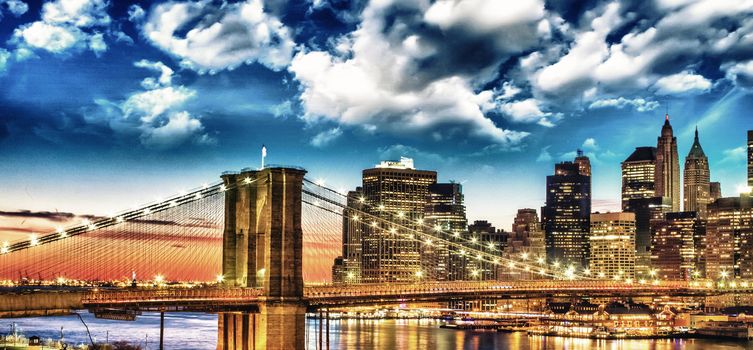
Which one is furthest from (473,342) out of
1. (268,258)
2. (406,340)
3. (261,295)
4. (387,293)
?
(268,258)

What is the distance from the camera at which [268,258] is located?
2589 inches

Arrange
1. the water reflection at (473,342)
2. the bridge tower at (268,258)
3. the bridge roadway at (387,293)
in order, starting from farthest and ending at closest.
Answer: the water reflection at (473,342)
the bridge tower at (268,258)
the bridge roadway at (387,293)

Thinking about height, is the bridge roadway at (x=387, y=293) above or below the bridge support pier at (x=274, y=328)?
above

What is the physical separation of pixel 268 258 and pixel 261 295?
2.46 m

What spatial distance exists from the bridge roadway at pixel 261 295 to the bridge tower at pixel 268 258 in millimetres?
1178

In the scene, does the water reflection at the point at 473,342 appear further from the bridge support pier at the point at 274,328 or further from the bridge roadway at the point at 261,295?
the bridge support pier at the point at 274,328

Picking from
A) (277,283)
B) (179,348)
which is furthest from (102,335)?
(277,283)

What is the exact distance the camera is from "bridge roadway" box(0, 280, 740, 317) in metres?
56.8

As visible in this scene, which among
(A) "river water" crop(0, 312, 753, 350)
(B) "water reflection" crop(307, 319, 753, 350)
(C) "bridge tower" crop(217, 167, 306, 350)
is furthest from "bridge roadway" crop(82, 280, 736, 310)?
(A) "river water" crop(0, 312, 753, 350)

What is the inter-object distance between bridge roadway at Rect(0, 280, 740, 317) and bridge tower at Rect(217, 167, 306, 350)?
1.18m

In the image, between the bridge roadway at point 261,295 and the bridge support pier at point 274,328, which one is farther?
A: the bridge support pier at point 274,328

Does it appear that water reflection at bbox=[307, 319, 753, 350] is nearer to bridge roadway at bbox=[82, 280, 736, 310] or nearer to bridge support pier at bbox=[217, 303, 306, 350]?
bridge roadway at bbox=[82, 280, 736, 310]

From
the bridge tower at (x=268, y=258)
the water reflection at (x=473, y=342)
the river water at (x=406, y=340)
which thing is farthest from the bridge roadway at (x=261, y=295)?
the river water at (x=406, y=340)

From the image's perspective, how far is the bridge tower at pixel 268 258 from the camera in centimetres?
6531
